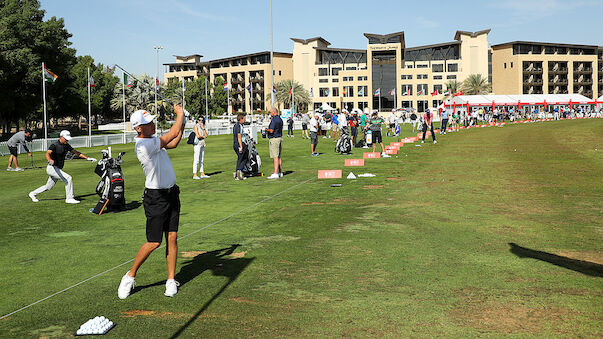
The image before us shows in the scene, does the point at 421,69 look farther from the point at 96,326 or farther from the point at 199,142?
the point at 96,326

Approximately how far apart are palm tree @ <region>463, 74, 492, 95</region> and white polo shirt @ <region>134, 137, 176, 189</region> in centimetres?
12002

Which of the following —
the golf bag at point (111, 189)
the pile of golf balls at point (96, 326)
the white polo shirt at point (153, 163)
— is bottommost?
the pile of golf balls at point (96, 326)

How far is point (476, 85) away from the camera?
11888 cm

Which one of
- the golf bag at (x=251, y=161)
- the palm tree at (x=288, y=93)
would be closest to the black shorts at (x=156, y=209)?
the golf bag at (x=251, y=161)

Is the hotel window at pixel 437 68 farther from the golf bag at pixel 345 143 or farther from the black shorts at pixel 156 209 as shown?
the black shorts at pixel 156 209

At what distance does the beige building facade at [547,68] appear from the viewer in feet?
417

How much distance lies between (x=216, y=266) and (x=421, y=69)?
4949 inches

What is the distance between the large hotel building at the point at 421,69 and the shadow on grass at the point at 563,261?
116 metres

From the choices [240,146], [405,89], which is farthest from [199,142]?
[405,89]

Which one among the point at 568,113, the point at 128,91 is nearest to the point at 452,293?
the point at 568,113

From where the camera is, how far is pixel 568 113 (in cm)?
7500

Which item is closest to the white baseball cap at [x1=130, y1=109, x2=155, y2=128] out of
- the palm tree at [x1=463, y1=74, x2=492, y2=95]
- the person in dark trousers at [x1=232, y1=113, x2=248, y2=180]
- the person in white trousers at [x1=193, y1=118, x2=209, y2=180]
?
the person in dark trousers at [x1=232, y1=113, x2=248, y2=180]

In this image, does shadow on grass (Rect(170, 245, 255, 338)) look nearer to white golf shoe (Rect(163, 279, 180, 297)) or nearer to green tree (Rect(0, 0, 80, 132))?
white golf shoe (Rect(163, 279, 180, 297))

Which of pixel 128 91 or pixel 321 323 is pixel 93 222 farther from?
pixel 128 91
